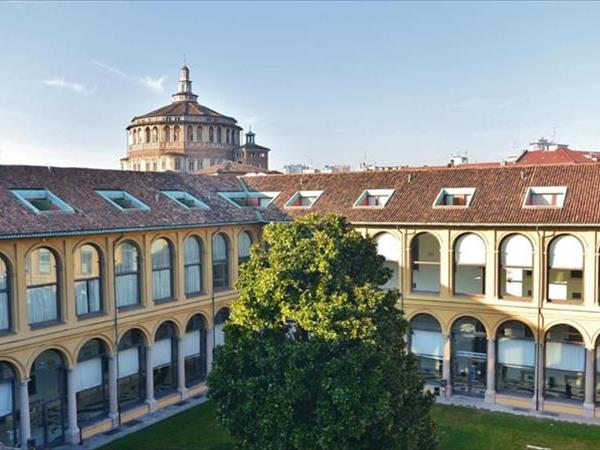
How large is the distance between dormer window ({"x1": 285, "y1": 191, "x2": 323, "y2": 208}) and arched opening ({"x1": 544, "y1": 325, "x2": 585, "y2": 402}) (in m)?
15.9

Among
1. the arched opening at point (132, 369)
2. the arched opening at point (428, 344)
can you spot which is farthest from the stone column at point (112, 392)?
the arched opening at point (428, 344)

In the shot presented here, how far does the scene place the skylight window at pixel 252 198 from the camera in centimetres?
3984

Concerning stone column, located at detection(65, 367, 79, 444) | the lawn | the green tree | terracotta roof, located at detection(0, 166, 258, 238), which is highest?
terracotta roof, located at detection(0, 166, 258, 238)

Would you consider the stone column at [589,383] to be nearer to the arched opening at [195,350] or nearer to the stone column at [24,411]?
the arched opening at [195,350]

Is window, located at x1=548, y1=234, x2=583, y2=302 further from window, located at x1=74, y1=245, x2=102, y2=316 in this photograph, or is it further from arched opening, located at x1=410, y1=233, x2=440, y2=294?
window, located at x1=74, y1=245, x2=102, y2=316

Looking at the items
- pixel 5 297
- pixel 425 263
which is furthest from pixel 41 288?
pixel 425 263

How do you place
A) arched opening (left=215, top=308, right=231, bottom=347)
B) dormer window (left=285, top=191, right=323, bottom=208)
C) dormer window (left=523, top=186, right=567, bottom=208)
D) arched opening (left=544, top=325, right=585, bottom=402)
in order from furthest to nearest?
dormer window (left=285, top=191, right=323, bottom=208)
arched opening (left=215, top=308, right=231, bottom=347)
dormer window (left=523, top=186, right=567, bottom=208)
arched opening (left=544, top=325, right=585, bottom=402)

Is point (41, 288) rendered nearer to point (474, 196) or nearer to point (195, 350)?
point (195, 350)

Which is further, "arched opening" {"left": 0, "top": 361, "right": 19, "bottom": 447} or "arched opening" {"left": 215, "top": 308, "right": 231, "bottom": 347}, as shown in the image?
"arched opening" {"left": 215, "top": 308, "right": 231, "bottom": 347}

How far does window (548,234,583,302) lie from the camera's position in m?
29.9

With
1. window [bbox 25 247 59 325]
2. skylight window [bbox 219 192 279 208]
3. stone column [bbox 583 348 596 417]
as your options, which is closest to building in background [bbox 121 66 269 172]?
skylight window [bbox 219 192 279 208]

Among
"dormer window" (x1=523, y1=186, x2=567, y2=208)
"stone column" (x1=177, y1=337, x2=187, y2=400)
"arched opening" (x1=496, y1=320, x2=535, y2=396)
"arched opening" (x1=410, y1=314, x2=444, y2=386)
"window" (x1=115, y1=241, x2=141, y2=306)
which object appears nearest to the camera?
"window" (x1=115, y1=241, x2=141, y2=306)

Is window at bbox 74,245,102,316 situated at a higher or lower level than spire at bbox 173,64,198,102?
lower

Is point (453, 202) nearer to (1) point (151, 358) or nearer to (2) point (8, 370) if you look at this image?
(1) point (151, 358)
